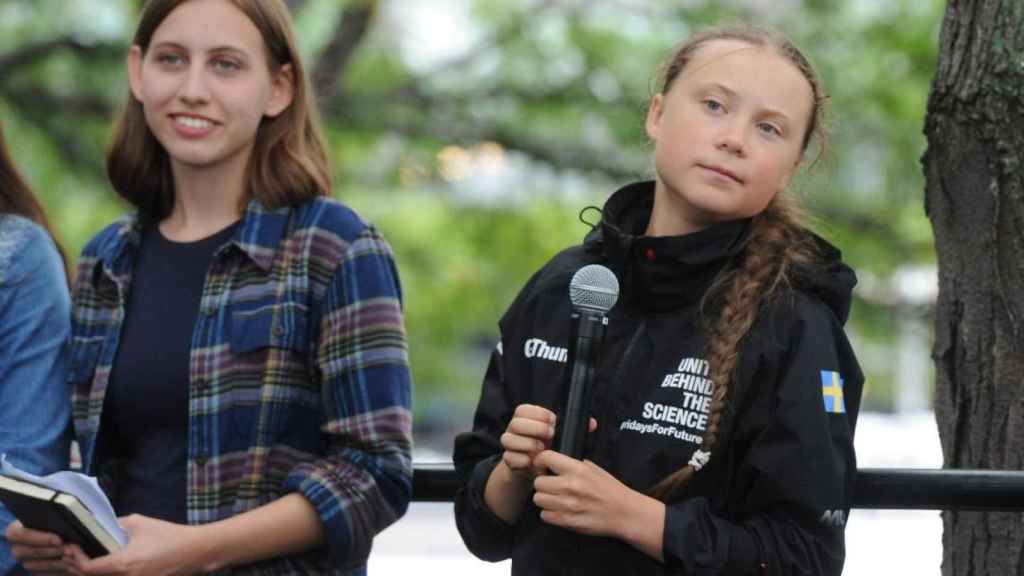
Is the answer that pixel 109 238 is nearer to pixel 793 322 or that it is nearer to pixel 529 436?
pixel 529 436

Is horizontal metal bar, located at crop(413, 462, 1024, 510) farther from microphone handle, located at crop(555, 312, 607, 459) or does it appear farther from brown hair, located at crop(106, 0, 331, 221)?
brown hair, located at crop(106, 0, 331, 221)

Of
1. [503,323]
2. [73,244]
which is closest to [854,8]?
[73,244]

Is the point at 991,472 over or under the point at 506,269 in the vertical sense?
under

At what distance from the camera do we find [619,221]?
2.76 metres

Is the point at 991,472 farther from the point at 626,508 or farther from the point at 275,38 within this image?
the point at 275,38

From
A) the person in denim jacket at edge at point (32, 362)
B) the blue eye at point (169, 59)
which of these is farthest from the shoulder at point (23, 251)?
the blue eye at point (169, 59)

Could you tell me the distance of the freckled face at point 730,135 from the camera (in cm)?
255

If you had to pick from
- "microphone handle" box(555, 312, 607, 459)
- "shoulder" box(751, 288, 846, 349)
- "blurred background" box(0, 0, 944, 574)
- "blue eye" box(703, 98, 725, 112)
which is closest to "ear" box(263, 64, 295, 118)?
"blue eye" box(703, 98, 725, 112)

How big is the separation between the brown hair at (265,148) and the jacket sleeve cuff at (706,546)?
104 centimetres

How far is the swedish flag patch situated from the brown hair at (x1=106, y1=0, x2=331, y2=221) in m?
1.10

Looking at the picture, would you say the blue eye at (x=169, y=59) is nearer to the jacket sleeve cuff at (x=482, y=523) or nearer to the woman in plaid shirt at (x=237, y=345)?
the woman in plaid shirt at (x=237, y=345)

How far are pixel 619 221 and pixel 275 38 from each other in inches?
31.2

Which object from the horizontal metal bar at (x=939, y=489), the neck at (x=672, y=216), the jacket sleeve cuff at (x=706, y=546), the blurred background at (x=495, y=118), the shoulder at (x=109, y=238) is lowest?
the jacket sleeve cuff at (x=706, y=546)

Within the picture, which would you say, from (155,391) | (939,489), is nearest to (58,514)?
(155,391)
